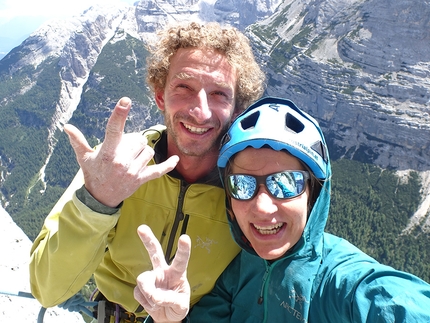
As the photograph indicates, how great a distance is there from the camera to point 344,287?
106 inches

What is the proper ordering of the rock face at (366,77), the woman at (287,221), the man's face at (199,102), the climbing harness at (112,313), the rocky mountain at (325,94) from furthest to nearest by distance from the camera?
the rocky mountain at (325,94)
the rock face at (366,77)
the climbing harness at (112,313)
the man's face at (199,102)
the woman at (287,221)

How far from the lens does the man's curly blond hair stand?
434 centimetres

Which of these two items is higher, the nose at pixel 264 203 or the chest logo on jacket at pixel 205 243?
the nose at pixel 264 203

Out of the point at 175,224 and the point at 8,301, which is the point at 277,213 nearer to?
the point at 175,224

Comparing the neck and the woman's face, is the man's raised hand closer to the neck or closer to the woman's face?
the woman's face

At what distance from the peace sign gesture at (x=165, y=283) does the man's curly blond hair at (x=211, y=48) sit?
2.79m

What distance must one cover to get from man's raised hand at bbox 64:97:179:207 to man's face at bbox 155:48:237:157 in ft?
4.09

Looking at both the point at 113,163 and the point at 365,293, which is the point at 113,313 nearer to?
the point at 113,163

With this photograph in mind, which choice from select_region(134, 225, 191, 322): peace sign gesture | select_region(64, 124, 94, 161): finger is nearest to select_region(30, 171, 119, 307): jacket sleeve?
select_region(64, 124, 94, 161): finger

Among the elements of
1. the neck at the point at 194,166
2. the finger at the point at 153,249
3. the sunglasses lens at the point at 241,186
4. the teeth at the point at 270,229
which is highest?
the finger at the point at 153,249

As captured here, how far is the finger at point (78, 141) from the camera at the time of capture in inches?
103

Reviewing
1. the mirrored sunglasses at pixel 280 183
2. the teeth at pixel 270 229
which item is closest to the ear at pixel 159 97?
the mirrored sunglasses at pixel 280 183

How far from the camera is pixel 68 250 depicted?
2.94 metres

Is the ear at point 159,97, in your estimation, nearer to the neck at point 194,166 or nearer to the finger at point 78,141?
the neck at point 194,166
